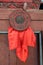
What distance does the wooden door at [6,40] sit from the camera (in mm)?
2480

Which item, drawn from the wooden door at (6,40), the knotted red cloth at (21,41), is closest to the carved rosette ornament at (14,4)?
the wooden door at (6,40)

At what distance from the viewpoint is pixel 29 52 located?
8.23ft

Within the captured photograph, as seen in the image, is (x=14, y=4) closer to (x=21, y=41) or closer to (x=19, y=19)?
(x=19, y=19)

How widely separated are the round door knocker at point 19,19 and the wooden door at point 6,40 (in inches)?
1.9

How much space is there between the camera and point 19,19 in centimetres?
248

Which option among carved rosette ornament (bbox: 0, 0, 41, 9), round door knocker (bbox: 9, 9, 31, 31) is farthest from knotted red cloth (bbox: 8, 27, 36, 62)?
carved rosette ornament (bbox: 0, 0, 41, 9)

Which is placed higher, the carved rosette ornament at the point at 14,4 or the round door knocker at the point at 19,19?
the carved rosette ornament at the point at 14,4

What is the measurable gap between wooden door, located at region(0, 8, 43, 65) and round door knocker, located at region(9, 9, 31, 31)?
0.05 m

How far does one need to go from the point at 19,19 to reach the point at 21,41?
9.5 inches

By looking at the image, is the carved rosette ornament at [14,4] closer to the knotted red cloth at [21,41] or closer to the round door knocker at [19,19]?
the round door knocker at [19,19]

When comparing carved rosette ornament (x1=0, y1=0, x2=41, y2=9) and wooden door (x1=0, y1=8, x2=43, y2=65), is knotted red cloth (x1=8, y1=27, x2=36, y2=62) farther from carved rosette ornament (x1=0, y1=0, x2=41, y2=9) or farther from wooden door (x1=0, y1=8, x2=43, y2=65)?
carved rosette ornament (x1=0, y1=0, x2=41, y2=9)

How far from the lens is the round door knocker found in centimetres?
246

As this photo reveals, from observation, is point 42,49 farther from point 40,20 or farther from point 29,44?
point 40,20

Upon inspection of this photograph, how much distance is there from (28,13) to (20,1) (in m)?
0.18
